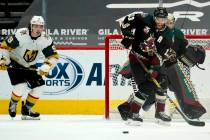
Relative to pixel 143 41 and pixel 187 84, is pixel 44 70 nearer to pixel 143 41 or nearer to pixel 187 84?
pixel 143 41

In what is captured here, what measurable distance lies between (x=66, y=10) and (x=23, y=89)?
7.31 feet

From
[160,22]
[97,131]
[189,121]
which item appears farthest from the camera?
[189,121]

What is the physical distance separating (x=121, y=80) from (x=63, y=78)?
0.98m

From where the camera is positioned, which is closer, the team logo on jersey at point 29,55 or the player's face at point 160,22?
the player's face at point 160,22

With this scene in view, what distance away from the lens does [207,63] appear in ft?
16.1

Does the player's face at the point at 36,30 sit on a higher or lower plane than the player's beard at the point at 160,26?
lower

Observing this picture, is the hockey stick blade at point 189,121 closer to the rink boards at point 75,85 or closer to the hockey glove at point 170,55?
the hockey glove at point 170,55

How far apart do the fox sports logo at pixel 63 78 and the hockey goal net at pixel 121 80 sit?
2.52 ft

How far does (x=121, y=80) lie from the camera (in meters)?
5.00

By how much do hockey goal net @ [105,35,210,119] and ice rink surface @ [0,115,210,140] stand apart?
0.92ft

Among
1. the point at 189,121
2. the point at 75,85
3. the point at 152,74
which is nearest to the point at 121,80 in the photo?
the point at 152,74

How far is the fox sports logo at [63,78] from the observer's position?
5.80m

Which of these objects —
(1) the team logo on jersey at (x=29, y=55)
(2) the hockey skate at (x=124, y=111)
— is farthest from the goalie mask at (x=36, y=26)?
(2) the hockey skate at (x=124, y=111)

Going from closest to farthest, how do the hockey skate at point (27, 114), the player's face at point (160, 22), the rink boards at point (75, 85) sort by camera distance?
the player's face at point (160, 22) → the hockey skate at point (27, 114) → the rink boards at point (75, 85)
